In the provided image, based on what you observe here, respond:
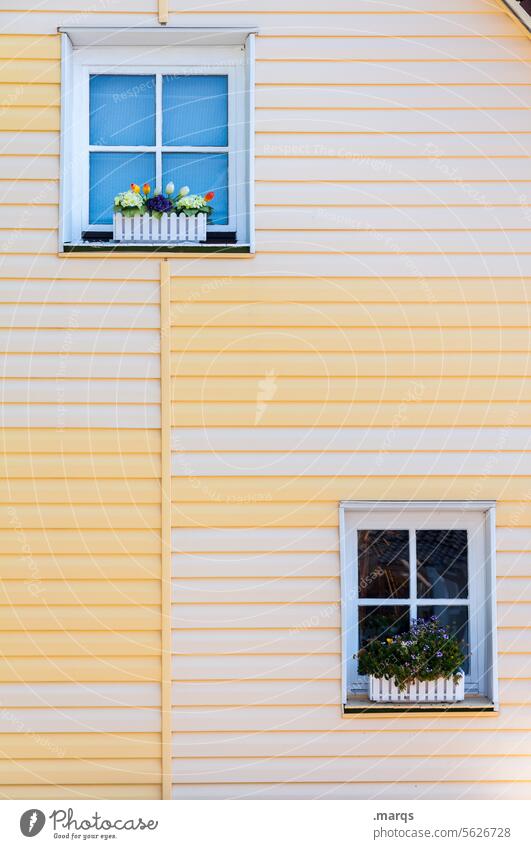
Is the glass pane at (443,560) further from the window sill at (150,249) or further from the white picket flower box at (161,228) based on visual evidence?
the white picket flower box at (161,228)

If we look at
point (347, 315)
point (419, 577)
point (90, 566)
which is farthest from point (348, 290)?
point (90, 566)

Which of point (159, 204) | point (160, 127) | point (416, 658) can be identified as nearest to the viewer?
point (416, 658)

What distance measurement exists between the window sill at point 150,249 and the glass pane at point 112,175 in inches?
12.5

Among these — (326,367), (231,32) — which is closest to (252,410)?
(326,367)

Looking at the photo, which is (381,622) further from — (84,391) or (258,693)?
(84,391)

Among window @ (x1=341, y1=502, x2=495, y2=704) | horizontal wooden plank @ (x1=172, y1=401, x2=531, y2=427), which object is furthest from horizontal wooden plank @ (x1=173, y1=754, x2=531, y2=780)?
horizontal wooden plank @ (x1=172, y1=401, x2=531, y2=427)

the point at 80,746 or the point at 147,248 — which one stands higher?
the point at 147,248

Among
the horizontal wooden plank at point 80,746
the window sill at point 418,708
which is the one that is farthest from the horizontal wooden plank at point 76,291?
the window sill at point 418,708

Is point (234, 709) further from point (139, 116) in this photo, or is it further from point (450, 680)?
point (139, 116)

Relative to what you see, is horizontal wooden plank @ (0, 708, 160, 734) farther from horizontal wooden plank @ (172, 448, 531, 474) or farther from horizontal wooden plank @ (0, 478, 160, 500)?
horizontal wooden plank @ (172, 448, 531, 474)

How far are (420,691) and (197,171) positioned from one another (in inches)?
138

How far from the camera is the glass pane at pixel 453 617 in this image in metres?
6.64

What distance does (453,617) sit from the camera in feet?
21.9

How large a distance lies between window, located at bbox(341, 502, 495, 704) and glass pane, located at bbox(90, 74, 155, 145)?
2.72 m
